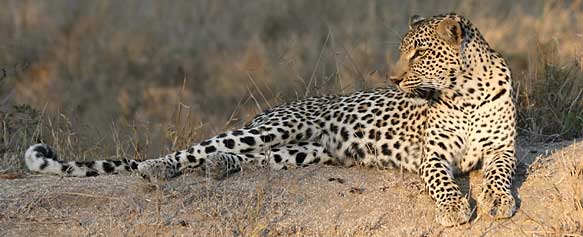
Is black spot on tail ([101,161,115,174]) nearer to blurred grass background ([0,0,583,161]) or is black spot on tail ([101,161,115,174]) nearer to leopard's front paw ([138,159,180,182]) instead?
leopard's front paw ([138,159,180,182])

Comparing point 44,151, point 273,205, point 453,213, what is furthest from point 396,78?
point 44,151

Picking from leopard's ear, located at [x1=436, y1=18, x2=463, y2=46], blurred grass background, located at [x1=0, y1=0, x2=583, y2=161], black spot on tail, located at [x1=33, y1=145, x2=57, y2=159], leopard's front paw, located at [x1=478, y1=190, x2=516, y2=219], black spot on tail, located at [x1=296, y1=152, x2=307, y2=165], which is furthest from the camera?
blurred grass background, located at [x1=0, y1=0, x2=583, y2=161]

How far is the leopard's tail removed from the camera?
7.78 meters

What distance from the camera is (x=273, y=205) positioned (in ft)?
22.9

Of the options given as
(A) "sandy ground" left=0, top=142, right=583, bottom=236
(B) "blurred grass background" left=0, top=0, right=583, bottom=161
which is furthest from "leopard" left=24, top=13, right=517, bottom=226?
(B) "blurred grass background" left=0, top=0, right=583, bottom=161

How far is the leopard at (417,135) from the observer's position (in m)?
7.25

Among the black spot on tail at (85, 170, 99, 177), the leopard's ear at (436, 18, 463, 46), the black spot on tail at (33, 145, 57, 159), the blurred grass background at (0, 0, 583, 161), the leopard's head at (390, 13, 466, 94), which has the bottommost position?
the blurred grass background at (0, 0, 583, 161)

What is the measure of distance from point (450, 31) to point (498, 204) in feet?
4.13

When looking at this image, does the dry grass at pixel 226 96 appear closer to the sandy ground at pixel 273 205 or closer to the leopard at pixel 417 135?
the sandy ground at pixel 273 205

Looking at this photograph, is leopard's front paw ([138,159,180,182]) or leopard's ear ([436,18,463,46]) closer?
leopard's ear ([436,18,463,46])

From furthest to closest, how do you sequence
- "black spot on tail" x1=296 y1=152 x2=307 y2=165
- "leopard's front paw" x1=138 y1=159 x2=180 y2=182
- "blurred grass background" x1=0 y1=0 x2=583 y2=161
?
"blurred grass background" x1=0 y1=0 x2=583 y2=161, "black spot on tail" x1=296 y1=152 x2=307 y2=165, "leopard's front paw" x1=138 y1=159 x2=180 y2=182

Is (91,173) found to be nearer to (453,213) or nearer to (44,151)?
(44,151)

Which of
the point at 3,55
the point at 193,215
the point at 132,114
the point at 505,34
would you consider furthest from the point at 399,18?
the point at 193,215

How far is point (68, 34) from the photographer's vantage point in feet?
51.0
